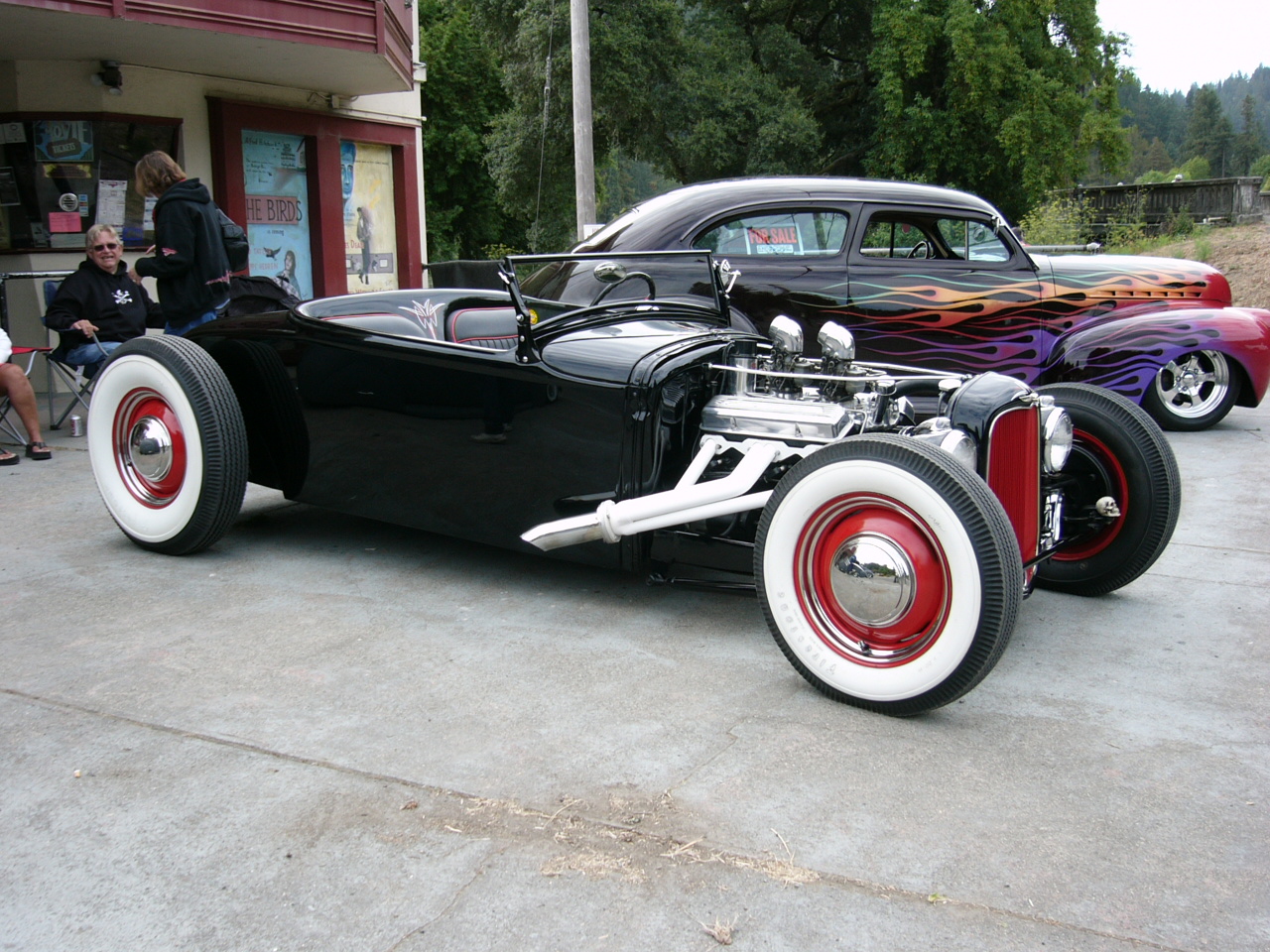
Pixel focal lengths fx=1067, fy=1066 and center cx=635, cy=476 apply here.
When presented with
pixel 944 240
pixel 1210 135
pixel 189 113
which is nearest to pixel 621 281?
pixel 944 240

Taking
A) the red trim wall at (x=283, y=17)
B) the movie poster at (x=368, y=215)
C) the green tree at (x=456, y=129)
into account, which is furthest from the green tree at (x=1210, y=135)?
the red trim wall at (x=283, y=17)

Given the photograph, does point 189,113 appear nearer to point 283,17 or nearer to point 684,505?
point 283,17

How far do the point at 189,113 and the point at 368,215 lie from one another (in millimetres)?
3243

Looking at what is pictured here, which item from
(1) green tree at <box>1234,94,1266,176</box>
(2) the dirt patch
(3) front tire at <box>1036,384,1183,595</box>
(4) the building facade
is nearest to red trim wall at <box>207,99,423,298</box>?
(4) the building facade

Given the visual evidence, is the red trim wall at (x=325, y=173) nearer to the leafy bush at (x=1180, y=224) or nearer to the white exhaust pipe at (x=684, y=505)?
the white exhaust pipe at (x=684, y=505)

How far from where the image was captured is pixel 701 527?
360 centimetres

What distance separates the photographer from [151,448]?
170 inches

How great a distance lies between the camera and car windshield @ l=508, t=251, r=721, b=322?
4.05 m

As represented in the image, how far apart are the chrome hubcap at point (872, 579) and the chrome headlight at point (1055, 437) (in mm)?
772

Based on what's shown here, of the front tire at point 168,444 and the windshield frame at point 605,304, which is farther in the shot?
the front tire at point 168,444

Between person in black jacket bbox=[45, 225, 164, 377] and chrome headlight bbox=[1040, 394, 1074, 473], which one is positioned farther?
person in black jacket bbox=[45, 225, 164, 377]

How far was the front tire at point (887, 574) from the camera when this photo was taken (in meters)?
2.73

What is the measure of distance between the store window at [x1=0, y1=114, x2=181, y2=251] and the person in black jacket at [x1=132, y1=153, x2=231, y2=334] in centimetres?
429

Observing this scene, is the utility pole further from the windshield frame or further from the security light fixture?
the windshield frame
